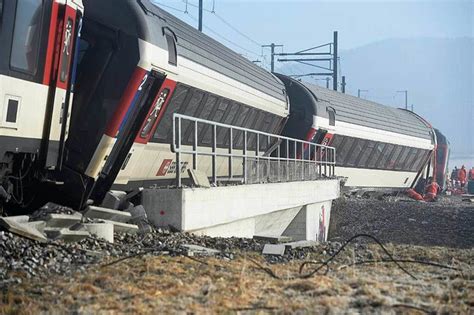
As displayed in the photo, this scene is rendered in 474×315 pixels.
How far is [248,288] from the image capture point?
6406 millimetres

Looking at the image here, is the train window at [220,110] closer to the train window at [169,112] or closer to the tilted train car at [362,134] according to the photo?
the train window at [169,112]

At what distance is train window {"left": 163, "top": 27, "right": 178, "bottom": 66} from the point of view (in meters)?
12.2

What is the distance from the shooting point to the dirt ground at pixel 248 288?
18.2ft

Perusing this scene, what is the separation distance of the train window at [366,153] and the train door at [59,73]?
20145 millimetres

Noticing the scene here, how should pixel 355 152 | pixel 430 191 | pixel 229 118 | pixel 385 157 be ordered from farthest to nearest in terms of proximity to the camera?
1. pixel 430 191
2. pixel 385 157
3. pixel 355 152
4. pixel 229 118

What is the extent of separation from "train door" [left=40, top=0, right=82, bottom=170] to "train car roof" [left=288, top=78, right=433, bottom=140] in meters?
14.9

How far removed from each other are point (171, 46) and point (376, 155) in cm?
1881

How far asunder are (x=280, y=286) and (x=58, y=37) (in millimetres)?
5193

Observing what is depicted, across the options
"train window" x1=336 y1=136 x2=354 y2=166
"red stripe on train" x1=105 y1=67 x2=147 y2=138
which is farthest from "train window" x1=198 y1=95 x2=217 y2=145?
"train window" x1=336 y1=136 x2=354 y2=166

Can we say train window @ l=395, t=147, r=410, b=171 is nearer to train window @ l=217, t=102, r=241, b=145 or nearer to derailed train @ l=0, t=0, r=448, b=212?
derailed train @ l=0, t=0, r=448, b=212

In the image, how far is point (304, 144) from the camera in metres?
22.3

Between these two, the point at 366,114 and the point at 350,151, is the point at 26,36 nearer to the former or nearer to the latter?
the point at 350,151

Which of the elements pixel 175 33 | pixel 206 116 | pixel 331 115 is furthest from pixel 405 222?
pixel 175 33

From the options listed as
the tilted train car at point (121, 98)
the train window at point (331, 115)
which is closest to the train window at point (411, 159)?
the train window at point (331, 115)
